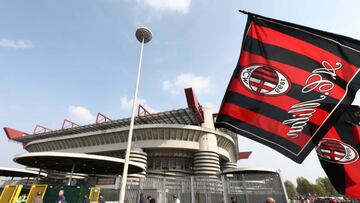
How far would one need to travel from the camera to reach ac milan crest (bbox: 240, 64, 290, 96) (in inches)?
196

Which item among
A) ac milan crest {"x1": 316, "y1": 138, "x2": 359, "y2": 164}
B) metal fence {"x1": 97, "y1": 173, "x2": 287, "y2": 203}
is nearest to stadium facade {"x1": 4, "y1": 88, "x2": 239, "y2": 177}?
metal fence {"x1": 97, "y1": 173, "x2": 287, "y2": 203}

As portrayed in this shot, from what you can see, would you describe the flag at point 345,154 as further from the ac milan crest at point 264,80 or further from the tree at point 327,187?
the tree at point 327,187

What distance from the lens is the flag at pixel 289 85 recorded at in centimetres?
453

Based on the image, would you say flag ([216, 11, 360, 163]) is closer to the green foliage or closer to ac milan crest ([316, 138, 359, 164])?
ac milan crest ([316, 138, 359, 164])

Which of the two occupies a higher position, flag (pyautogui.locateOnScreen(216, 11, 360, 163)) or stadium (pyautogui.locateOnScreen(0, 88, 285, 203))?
stadium (pyautogui.locateOnScreen(0, 88, 285, 203))

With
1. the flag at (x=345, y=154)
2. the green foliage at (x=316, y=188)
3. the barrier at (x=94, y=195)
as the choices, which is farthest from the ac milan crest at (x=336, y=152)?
the green foliage at (x=316, y=188)

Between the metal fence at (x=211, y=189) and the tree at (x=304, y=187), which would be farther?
the tree at (x=304, y=187)

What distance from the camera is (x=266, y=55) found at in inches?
208

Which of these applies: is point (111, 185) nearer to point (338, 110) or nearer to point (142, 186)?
point (142, 186)

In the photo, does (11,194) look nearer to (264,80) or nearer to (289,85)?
(264,80)

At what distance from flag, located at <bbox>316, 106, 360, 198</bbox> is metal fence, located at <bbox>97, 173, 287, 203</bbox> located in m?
11.1

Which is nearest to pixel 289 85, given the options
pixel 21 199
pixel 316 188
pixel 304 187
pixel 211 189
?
pixel 211 189

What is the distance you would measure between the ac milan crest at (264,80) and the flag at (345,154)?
1752 mm

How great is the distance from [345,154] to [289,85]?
2.32 metres
